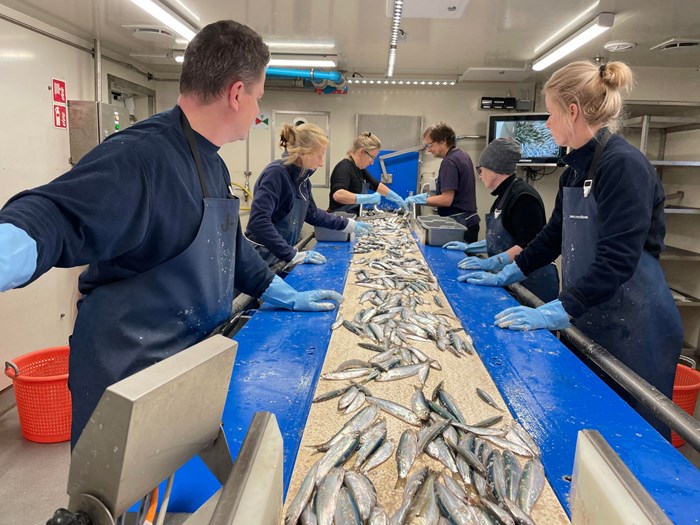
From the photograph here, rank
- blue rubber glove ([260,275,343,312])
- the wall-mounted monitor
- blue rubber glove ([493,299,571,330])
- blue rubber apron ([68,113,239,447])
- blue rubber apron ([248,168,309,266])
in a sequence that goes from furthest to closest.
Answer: the wall-mounted monitor < blue rubber apron ([248,168,309,266]) < blue rubber glove ([260,275,343,312]) < blue rubber glove ([493,299,571,330]) < blue rubber apron ([68,113,239,447])

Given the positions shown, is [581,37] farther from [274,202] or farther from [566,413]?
[566,413]

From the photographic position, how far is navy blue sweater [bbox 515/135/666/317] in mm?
2088

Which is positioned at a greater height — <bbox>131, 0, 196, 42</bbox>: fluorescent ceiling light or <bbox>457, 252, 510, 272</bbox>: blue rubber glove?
<bbox>131, 0, 196, 42</bbox>: fluorescent ceiling light

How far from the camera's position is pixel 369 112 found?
8.45 meters

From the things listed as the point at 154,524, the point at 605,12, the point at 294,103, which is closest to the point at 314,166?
the point at 605,12

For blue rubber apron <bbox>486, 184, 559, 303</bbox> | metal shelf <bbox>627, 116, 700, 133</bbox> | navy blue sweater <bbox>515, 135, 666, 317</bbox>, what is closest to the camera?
navy blue sweater <bbox>515, 135, 666, 317</bbox>

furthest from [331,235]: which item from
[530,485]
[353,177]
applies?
[530,485]

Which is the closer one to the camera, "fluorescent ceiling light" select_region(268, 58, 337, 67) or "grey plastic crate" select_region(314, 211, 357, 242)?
"grey plastic crate" select_region(314, 211, 357, 242)

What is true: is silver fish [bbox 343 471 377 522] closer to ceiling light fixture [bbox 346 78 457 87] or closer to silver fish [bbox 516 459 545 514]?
silver fish [bbox 516 459 545 514]

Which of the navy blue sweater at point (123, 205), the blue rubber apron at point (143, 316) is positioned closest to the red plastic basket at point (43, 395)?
the blue rubber apron at point (143, 316)

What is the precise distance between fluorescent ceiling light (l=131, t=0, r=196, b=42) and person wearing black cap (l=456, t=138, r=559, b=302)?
10.6ft

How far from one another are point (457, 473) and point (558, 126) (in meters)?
1.88

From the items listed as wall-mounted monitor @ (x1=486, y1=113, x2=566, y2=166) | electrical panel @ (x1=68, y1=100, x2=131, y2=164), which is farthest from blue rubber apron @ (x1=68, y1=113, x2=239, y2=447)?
wall-mounted monitor @ (x1=486, y1=113, x2=566, y2=166)

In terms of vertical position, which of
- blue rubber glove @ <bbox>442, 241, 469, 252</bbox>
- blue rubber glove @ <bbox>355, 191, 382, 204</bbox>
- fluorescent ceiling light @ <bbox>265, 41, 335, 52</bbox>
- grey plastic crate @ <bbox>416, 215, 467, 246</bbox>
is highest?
fluorescent ceiling light @ <bbox>265, 41, 335, 52</bbox>
